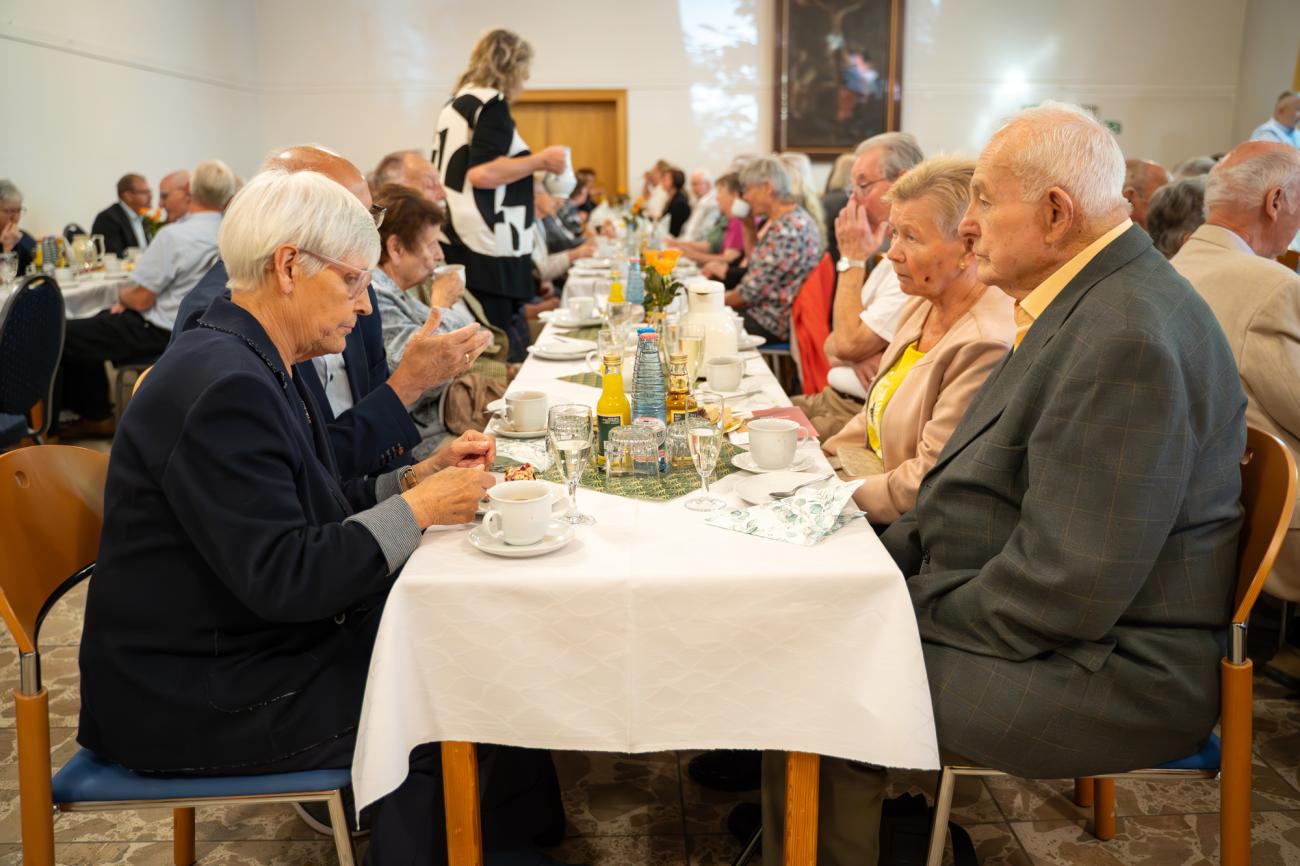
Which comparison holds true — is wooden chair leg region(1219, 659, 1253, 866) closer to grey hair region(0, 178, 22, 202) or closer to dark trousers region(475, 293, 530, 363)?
dark trousers region(475, 293, 530, 363)

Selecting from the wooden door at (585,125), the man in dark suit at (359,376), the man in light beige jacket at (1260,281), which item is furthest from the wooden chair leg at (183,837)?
the wooden door at (585,125)

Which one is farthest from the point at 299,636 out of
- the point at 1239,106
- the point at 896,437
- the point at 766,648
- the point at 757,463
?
the point at 1239,106

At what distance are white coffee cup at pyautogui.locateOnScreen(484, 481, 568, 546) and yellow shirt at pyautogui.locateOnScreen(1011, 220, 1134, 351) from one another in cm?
80

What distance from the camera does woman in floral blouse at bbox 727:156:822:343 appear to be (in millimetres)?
4996

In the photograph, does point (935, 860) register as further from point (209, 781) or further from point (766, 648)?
point (209, 781)

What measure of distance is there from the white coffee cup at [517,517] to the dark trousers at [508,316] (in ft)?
10.3

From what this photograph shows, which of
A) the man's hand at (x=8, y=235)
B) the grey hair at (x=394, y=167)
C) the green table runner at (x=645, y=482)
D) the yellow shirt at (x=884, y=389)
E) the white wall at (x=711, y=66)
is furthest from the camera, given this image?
the white wall at (x=711, y=66)

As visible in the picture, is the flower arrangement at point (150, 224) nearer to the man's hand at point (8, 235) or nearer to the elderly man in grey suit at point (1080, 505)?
the man's hand at point (8, 235)

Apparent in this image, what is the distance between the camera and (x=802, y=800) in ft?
5.16

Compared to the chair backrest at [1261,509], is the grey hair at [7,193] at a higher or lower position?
higher

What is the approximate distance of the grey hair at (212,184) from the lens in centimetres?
520

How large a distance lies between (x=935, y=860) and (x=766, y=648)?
0.48 metres

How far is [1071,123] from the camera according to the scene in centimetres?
163

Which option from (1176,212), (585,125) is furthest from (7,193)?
(585,125)
